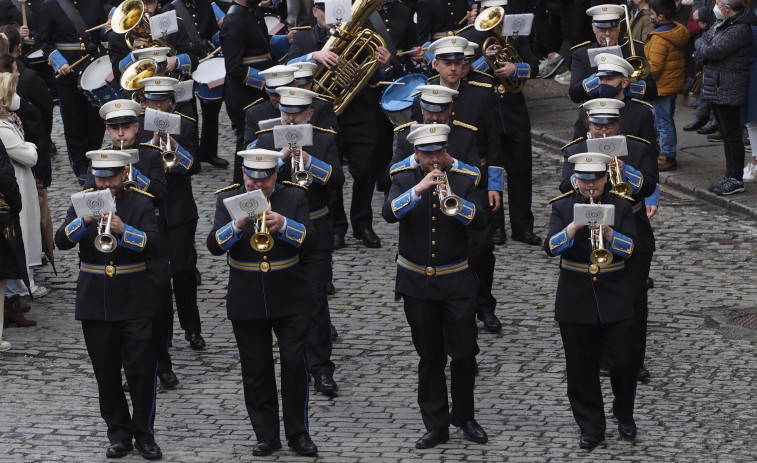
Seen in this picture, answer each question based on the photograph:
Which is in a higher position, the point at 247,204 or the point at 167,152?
the point at 247,204

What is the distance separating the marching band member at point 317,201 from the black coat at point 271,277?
854mm

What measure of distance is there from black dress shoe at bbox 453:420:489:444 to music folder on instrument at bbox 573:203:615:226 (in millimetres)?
1725

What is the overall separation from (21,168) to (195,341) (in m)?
→ 2.42

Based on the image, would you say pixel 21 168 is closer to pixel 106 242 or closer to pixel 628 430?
pixel 106 242

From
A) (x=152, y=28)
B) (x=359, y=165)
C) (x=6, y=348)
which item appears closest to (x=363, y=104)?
(x=359, y=165)

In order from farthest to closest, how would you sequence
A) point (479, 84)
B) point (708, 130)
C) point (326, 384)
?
point (708, 130) → point (479, 84) → point (326, 384)

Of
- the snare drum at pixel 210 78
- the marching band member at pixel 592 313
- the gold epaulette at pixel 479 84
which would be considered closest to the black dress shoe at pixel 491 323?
the gold epaulette at pixel 479 84

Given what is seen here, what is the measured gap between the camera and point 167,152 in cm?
1191

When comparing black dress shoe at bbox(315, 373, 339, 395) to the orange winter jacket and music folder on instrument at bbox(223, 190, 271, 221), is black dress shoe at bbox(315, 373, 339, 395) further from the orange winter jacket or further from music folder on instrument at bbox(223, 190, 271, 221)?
the orange winter jacket

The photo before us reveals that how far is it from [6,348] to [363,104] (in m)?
4.12

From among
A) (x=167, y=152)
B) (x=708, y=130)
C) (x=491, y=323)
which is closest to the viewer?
(x=167, y=152)

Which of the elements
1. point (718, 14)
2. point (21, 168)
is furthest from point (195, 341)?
point (718, 14)

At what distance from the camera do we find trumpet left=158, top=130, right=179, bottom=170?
468 inches

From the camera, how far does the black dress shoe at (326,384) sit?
11.4 meters
